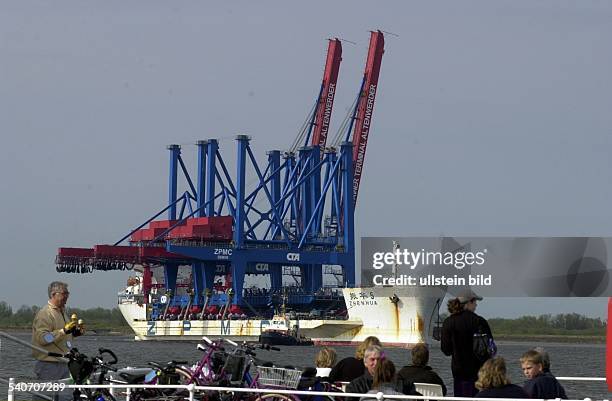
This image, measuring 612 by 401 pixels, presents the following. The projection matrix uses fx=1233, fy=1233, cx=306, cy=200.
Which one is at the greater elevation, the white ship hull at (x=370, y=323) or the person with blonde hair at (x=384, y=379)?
the white ship hull at (x=370, y=323)

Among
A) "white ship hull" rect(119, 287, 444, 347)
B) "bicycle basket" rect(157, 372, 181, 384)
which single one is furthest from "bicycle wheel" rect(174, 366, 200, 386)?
"white ship hull" rect(119, 287, 444, 347)

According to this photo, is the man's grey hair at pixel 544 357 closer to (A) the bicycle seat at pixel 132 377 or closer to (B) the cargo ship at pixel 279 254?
(A) the bicycle seat at pixel 132 377

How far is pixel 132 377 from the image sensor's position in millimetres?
10922

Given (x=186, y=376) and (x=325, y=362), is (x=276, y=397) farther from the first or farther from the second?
(x=325, y=362)

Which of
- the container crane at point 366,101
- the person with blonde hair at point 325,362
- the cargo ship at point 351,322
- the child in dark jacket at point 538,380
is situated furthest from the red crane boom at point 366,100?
the child in dark jacket at point 538,380

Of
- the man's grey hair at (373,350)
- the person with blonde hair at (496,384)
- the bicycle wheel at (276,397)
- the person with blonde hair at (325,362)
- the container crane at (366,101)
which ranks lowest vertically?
the bicycle wheel at (276,397)

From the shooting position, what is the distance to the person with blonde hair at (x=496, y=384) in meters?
8.44

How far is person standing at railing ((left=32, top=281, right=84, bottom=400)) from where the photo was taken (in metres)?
9.99

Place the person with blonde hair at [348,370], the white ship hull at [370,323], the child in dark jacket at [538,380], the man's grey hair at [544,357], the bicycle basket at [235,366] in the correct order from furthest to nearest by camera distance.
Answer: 1. the white ship hull at [370,323]
2. the person with blonde hair at [348,370]
3. the bicycle basket at [235,366]
4. the man's grey hair at [544,357]
5. the child in dark jacket at [538,380]

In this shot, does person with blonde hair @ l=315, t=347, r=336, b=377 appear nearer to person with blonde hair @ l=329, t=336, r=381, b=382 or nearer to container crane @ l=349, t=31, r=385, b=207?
person with blonde hair @ l=329, t=336, r=381, b=382

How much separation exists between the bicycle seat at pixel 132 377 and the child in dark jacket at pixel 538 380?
353 cm

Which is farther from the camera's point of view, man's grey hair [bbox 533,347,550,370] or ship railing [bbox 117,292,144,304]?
ship railing [bbox 117,292,144,304]

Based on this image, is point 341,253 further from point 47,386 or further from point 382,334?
point 47,386

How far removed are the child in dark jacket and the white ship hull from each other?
208ft
